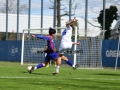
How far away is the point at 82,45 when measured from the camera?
3027 centimetres

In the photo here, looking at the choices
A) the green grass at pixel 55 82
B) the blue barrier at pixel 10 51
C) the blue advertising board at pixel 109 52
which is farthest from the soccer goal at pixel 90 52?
the green grass at pixel 55 82

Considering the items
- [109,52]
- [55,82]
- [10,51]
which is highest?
[109,52]

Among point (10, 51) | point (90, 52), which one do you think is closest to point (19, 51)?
point (10, 51)

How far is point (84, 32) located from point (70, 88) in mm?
20239

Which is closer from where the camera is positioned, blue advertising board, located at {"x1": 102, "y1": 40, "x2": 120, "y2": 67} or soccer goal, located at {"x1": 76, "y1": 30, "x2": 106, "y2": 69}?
soccer goal, located at {"x1": 76, "y1": 30, "x2": 106, "y2": 69}

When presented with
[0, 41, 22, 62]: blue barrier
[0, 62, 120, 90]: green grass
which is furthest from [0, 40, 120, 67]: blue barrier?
[0, 62, 120, 90]: green grass

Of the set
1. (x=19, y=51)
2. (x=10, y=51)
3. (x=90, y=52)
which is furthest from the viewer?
(x=10, y=51)

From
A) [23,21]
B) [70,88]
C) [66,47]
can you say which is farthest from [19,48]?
[70,88]

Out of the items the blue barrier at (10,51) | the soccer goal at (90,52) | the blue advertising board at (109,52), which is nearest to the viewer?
the soccer goal at (90,52)

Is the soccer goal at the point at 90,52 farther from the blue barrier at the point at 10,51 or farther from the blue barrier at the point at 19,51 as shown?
the blue barrier at the point at 10,51

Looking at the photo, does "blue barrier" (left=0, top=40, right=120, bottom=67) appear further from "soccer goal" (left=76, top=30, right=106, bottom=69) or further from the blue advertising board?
"soccer goal" (left=76, top=30, right=106, bottom=69)

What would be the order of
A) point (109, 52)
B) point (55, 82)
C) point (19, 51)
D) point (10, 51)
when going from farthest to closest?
point (10, 51), point (19, 51), point (109, 52), point (55, 82)

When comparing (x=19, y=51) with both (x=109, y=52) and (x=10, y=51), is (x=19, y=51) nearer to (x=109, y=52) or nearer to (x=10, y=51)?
(x=10, y=51)

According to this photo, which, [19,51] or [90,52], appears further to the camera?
[19,51]
